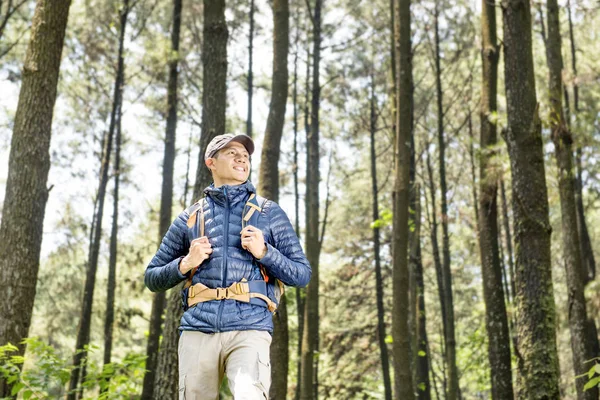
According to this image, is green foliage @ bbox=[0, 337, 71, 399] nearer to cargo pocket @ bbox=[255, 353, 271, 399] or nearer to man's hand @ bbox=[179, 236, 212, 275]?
man's hand @ bbox=[179, 236, 212, 275]

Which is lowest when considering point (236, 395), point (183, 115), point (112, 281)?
point (236, 395)

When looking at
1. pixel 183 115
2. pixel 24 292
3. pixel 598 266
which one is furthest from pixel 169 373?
pixel 598 266

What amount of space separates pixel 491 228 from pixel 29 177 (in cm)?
667

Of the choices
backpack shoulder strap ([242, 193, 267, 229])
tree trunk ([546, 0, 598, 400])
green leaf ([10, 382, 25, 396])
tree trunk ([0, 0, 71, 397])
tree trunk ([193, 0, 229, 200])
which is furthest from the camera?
Answer: tree trunk ([546, 0, 598, 400])

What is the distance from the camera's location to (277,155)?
359 inches

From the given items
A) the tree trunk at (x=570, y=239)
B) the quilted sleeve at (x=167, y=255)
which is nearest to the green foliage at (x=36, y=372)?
the quilted sleeve at (x=167, y=255)

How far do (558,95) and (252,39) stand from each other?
30.7ft

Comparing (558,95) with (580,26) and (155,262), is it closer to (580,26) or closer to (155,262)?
(155,262)

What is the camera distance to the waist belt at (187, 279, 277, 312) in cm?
325

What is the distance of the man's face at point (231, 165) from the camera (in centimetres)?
361

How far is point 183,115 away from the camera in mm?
20328

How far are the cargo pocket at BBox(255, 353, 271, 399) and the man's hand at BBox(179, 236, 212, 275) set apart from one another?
55cm

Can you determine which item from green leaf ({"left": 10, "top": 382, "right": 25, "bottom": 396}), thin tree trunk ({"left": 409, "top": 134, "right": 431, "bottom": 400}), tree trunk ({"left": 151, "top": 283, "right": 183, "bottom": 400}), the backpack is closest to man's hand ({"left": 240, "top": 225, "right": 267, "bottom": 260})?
the backpack

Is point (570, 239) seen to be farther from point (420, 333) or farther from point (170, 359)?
point (420, 333)
